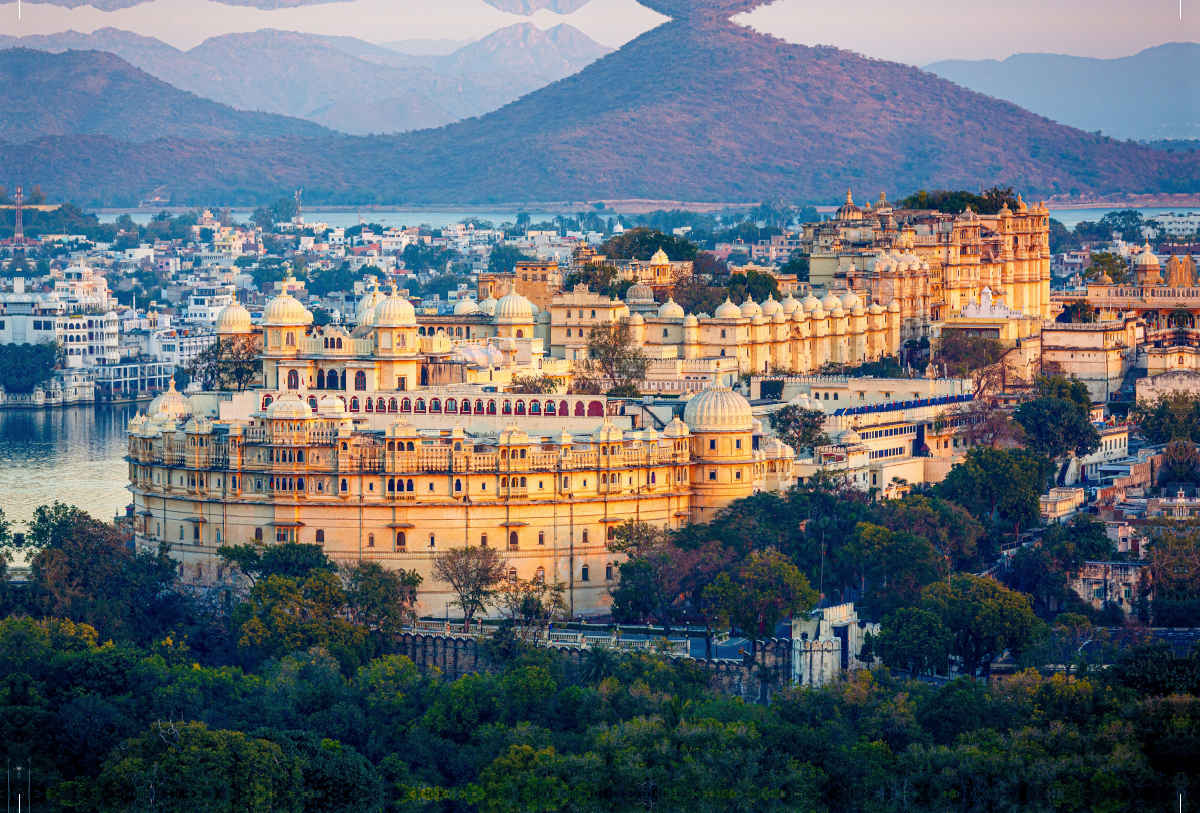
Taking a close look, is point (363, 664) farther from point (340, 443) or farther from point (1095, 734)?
point (1095, 734)

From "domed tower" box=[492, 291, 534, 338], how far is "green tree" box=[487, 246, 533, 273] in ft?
224

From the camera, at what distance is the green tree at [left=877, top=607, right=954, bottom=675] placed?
48.0 m

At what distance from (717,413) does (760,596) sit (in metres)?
7.26

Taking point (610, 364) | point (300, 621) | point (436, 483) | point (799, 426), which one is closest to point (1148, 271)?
point (610, 364)

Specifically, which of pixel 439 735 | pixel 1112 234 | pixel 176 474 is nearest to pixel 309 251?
pixel 1112 234

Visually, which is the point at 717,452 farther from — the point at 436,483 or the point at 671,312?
the point at 671,312

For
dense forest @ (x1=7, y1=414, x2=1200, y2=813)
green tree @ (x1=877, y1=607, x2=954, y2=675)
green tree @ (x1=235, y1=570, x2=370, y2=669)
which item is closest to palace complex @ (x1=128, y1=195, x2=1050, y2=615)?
dense forest @ (x1=7, y1=414, x2=1200, y2=813)

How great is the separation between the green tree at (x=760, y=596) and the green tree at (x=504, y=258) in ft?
301

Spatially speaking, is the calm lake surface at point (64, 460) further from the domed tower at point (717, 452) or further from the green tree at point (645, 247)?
the green tree at point (645, 247)

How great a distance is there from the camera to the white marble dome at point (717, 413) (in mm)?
56094

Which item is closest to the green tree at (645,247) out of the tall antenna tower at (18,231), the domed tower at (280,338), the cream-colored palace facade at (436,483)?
the domed tower at (280,338)

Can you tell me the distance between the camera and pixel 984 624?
48.5 metres

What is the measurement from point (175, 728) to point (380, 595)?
337 inches

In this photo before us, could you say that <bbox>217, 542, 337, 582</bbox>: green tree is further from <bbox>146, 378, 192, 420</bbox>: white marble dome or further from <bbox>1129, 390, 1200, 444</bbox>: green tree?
<bbox>1129, 390, 1200, 444</bbox>: green tree
